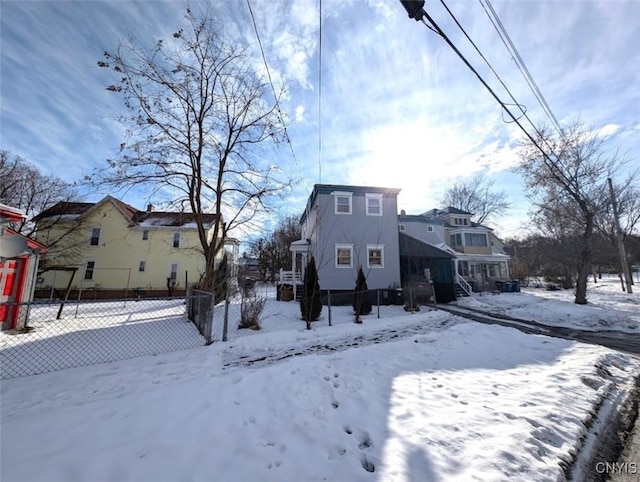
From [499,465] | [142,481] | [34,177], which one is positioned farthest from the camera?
[34,177]

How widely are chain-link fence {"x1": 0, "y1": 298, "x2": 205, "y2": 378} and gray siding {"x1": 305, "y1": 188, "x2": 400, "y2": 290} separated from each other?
8434 mm

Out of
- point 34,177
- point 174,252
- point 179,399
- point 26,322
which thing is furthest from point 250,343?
point 34,177

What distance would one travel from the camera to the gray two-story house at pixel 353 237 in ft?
53.5

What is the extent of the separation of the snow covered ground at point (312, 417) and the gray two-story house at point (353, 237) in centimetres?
1045

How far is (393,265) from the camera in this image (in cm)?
1684

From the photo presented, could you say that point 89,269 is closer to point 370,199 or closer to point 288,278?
point 288,278

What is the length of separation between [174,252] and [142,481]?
2441cm

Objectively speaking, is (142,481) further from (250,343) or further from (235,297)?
(235,297)

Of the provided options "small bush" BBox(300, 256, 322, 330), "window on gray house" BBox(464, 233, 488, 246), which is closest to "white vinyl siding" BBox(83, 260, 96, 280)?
"small bush" BBox(300, 256, 322, 330)

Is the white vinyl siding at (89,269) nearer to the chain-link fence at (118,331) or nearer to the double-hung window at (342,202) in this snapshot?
the chain-link fence at (118,331)

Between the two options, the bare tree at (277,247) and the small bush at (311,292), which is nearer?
the small bush at (311,292)

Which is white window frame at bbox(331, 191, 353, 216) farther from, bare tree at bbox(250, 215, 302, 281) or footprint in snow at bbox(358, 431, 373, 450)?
bare tree at bbox(250, 215, 302, 281)

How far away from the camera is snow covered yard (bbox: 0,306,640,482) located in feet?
7.95

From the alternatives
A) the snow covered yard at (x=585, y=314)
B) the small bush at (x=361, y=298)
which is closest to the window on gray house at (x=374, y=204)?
the small bush at (x=361, y=298)
